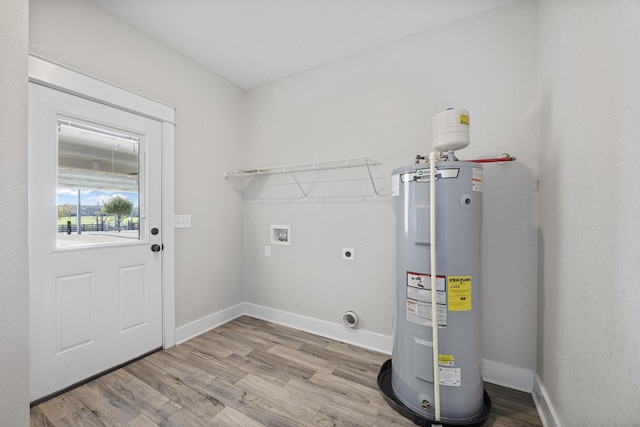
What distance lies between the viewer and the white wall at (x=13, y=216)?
0.92 metres

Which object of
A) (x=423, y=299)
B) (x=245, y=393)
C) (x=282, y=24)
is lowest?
(x=245, y=393)

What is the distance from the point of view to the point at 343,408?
5.00ft

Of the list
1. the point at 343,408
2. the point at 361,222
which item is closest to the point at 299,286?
the point at 361,222

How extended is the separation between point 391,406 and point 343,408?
0.30 m

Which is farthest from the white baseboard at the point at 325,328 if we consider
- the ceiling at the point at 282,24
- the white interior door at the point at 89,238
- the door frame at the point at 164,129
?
the ceiling at the point at 282,24

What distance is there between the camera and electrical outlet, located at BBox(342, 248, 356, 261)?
7.53 ft

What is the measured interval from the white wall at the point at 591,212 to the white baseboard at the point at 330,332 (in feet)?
0.68

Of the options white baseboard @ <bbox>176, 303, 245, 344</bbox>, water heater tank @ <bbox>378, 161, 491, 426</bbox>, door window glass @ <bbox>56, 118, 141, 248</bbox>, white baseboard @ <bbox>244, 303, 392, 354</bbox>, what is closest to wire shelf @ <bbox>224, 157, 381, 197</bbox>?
water heater tank @ <bbox>378, 161, 491, 426</bbox>

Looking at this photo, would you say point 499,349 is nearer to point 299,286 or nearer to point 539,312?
point 539,312

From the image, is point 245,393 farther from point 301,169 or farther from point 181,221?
point 301,169

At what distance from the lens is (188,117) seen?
2398mm

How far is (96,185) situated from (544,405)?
10.6 ft

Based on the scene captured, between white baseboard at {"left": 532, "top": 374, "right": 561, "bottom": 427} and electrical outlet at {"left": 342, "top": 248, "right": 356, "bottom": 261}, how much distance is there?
1.44 metres

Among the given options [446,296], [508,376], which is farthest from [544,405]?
[446,296]
